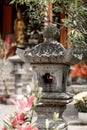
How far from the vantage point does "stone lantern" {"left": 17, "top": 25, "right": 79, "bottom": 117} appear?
4926 millimetres

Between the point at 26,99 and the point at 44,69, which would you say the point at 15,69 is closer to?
the point at 44,69

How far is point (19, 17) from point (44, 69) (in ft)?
43.4

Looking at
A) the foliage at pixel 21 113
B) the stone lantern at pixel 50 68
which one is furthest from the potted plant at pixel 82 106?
the foliage at pixel 21 113

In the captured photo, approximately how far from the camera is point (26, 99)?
2184 mm

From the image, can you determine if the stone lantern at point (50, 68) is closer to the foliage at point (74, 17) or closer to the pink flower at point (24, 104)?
the foliage at point (74, 17)

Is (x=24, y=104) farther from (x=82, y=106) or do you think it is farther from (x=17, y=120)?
(x=82, y=106)

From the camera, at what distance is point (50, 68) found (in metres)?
5.13

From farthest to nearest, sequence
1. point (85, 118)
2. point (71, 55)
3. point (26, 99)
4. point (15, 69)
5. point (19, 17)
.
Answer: point (19, 17), point (15, 69), point (85, 118), point (71, 55), point (26, 99)

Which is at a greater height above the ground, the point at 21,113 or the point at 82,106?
the point at 21,113

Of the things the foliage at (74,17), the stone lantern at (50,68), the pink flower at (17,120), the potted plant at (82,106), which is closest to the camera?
the pink flower at (17,120)

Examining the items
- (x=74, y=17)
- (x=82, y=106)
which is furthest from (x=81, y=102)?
(x=74, y=17)

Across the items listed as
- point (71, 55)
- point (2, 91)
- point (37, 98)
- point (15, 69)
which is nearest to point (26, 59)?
point (71, 55)

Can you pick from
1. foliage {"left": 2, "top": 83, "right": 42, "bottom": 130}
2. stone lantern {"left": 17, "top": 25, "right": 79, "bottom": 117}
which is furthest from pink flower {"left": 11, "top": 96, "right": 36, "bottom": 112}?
stone lantern {"left": 17, "top": 25, "right": 79, "bottom": 117}

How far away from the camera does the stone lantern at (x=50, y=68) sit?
16.2 feet
